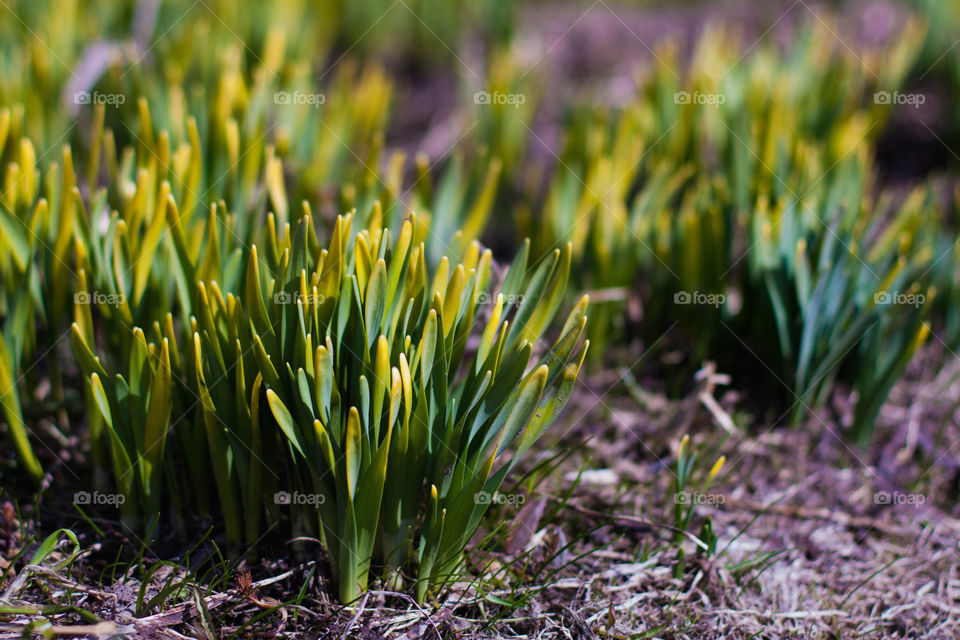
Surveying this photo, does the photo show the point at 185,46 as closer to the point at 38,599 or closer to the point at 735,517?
the point at 38,599

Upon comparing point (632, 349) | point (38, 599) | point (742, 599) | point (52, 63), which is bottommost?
point (742, 599)

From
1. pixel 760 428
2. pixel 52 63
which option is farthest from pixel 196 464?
pixel 52 63

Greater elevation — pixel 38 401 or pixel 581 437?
pixel 38 401

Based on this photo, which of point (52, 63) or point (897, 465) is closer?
point (897, 465)

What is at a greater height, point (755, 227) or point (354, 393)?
point (755, 227)

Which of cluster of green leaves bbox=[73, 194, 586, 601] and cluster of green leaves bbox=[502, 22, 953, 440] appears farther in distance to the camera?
cluster of green leaves bbox=[502, 22, 953, 440]

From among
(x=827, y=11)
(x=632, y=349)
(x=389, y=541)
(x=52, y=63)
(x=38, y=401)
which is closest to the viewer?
(x=389, y=541)

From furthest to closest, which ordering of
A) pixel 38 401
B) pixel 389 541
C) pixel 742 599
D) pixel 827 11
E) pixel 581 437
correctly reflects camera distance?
pixel 827 11 → pixel 581 437 → pixel 38 401 → pixel 742 599 → pixel 389 541

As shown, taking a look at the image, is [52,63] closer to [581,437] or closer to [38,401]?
[38,401]

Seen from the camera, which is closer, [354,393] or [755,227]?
[354,393]

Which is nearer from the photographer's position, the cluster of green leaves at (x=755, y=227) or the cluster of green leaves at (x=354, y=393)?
the cluster of green leaves at (x=354, y=393)
